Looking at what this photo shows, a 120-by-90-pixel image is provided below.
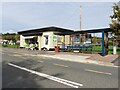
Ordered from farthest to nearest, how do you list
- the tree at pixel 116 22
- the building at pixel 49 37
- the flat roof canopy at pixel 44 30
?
the flat roof canopy at pixel 44 30 → the building at pixel 49 37 → the tree at pixel 116 22

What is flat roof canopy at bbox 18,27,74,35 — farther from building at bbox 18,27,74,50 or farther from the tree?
the tree

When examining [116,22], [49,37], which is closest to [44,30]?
[49,37]

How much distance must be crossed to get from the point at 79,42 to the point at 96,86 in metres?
31.5

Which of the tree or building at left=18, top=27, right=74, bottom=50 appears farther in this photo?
building at left=18, top=27, right=74, bottom=50

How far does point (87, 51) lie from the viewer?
31.3 metres

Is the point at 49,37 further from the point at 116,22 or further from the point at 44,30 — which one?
the point at 116,22

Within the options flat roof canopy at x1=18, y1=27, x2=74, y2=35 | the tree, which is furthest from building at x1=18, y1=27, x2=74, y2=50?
the tree

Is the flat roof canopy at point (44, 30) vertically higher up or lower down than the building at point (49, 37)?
higher up

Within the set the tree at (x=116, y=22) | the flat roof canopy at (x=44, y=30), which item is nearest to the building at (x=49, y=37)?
the flat roof canopy at (x=44, y=30)

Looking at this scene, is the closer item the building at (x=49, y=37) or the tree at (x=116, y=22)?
the tree at (x=116, y=22)

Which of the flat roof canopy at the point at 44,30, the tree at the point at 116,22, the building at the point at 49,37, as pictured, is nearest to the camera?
the tree at the point at 116,22

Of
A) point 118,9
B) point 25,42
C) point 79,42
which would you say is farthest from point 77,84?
point 25,42

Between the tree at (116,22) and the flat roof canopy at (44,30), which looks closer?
the tree at (116,22)

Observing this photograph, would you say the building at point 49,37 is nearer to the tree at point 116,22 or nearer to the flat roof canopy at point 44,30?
the flat roof canopy at point 44,30
